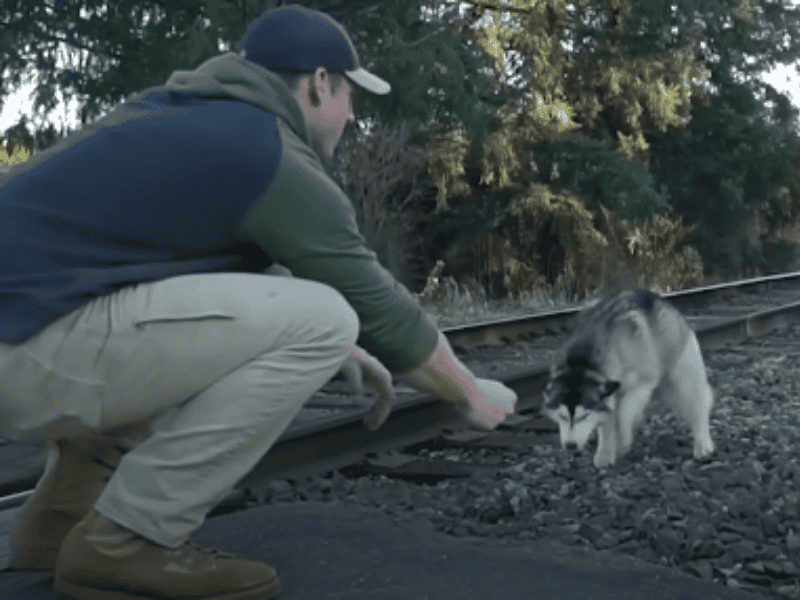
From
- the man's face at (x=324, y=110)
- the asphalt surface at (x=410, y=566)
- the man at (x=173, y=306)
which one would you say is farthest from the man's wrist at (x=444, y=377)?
the man's face at (x=324, y=110)

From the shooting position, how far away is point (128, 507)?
237cm

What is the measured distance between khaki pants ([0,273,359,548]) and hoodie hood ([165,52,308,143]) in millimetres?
439

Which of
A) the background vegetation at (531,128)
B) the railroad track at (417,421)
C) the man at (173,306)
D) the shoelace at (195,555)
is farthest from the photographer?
the background vegetation at (531,128)

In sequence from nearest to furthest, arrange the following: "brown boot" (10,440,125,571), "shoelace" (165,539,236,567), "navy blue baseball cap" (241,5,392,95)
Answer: "shoelace" (165,539,236,567) → "navy blue baseball cap" (241,5,392,95) → "brown boot" (10,440,125,571)

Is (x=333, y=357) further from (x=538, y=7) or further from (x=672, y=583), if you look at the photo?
(x=538, y=7)

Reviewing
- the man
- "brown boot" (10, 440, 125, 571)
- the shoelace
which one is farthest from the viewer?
"brown boot" (10, 440, 125, 571)

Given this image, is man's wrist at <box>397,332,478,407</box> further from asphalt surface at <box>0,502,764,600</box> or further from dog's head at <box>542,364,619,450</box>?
dog's head at <box>542,364,619,450</box>

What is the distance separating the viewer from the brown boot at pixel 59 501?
2.77 m

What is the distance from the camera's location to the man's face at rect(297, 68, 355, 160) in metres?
2.67

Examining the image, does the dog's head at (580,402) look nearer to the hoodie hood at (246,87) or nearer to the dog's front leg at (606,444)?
the dog's front leg at (606,444)

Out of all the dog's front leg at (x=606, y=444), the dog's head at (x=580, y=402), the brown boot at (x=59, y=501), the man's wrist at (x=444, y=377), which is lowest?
the dog's front leg at (x=606, y=444)

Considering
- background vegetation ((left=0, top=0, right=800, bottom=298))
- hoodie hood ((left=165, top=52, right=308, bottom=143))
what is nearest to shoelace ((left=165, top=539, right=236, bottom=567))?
hoodie hood ((left=165, top=52, right=308, bottom=143))

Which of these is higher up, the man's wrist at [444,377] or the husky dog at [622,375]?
the man's wrist at [444,377]

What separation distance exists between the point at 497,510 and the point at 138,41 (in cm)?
941
